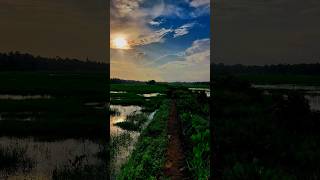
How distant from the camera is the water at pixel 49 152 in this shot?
22.8 ft

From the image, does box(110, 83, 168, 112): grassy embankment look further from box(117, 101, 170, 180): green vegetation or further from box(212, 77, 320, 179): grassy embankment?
box(117, 101, 170, 180): green vegetation

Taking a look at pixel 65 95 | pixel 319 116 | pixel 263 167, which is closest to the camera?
pixel 263 167

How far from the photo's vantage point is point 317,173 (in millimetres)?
6629

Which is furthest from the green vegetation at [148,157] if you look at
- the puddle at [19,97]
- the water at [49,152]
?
the puddle at [19,97]

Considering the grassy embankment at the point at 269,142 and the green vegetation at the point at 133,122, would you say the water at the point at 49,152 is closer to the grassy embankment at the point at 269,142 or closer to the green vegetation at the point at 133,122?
the green vegetation at the point at 133,122

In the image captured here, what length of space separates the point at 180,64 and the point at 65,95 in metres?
8.97

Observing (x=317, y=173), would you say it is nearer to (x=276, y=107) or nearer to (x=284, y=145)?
(x=284, y=145)

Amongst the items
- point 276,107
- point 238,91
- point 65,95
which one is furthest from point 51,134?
point 238,91

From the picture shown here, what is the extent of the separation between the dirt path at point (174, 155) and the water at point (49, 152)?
1245 millimetres

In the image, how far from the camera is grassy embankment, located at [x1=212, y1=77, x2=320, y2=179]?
6410 mm

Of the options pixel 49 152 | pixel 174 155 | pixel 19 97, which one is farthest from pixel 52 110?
pixel 174 155

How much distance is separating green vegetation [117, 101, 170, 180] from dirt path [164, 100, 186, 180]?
4.4 inches

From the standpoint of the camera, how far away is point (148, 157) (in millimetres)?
6383

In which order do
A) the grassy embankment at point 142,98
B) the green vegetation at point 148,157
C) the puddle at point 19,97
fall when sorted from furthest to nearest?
the puddle at point 19,97 → the grassy embankment at point 142,98 → the green vegetation at point 148,157
